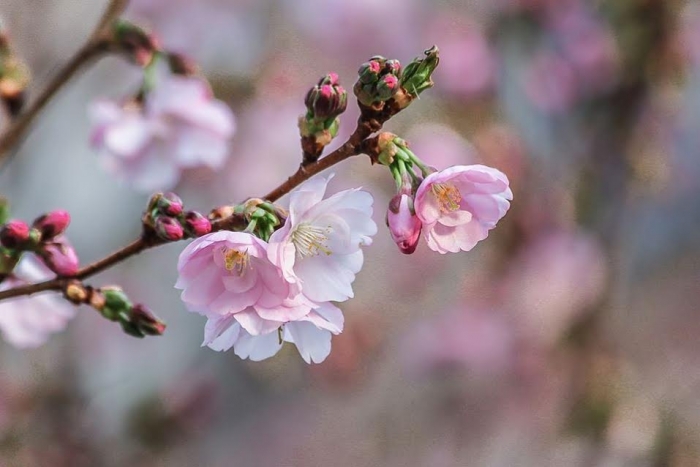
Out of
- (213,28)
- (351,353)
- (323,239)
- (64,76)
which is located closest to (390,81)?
(323,239)

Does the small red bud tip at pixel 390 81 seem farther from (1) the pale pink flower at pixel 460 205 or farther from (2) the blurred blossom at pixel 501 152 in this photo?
(2) the blurred blossom at pixel 501 152

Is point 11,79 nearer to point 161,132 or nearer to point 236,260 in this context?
point 161,132

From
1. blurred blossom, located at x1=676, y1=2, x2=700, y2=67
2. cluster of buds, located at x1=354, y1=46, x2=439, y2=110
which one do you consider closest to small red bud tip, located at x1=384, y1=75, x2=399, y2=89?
cluster of buds, located at x1=354, y1=46, x2=439, y2=110

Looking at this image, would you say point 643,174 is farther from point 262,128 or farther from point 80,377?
point 80,377

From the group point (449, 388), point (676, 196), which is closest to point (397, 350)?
point (449, 388)

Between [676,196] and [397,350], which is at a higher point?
[676,196]

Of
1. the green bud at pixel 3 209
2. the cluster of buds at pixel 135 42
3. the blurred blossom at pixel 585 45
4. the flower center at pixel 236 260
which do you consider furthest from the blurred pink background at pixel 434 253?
the flower center at pixel 236 260

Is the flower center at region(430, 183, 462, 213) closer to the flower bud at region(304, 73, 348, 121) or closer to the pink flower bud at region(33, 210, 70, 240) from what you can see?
the flower bud at region(304, 73, 348, 121)
